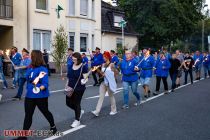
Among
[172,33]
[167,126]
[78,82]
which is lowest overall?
[167,126]

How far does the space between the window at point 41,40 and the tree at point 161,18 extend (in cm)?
1631

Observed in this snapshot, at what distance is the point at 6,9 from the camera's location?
997 inches

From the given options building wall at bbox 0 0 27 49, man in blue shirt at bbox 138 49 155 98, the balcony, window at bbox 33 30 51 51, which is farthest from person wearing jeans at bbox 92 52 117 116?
window at bbox 33 30 51 51

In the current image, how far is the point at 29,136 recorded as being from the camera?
7645 millimetres

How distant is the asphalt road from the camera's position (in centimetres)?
798

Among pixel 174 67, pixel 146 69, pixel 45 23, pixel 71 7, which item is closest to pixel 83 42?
pixel 71 7

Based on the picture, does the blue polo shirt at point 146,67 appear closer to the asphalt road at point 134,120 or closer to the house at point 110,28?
the asphalt road at point 134,120

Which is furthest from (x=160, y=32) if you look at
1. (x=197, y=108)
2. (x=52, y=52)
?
(x=197, y=108)

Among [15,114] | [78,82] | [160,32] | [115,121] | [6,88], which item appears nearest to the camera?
[78,82]

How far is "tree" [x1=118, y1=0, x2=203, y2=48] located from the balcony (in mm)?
19576

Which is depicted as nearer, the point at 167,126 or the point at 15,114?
the point at 167,126

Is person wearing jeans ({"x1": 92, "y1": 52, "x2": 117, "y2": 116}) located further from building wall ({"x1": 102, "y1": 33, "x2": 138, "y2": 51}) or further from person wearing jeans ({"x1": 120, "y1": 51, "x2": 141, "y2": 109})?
building wall ({"x1": 102, "y1": 33, "x2": 138, "y2": 51})

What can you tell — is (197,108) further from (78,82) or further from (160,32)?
(160,32)

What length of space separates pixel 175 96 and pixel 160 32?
89.8 ft
